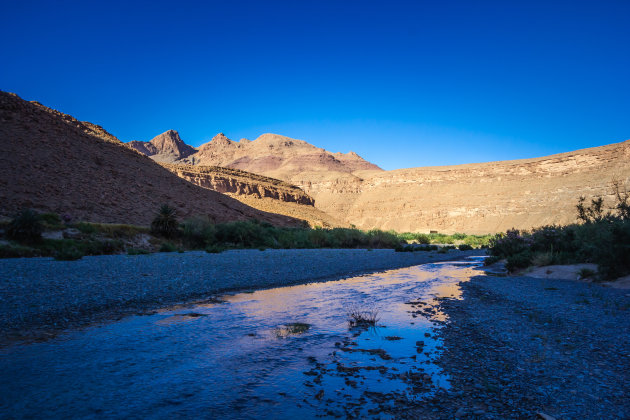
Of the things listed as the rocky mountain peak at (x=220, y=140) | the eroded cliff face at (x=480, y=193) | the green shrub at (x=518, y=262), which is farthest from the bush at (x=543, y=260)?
the rocky mountain peak at (x=220, y=140)

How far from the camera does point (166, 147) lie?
17975cm

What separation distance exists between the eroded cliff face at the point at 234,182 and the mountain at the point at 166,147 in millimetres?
98884

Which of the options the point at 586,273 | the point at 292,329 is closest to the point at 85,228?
the point at 292,329

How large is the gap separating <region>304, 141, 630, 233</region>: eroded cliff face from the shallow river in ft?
202

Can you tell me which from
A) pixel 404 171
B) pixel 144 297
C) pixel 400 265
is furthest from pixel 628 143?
pixel 144 297

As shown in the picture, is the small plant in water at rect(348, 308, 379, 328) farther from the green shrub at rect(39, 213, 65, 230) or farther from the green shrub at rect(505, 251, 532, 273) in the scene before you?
the green shrub at rect(39, 213, 65, 230)

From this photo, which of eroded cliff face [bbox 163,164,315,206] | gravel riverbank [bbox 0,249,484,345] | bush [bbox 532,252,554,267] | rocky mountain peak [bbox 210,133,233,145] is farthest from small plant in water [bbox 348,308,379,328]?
rocky mountain peak [bbox 210,133,233,145]

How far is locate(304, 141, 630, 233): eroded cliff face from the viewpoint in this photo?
6266 cm

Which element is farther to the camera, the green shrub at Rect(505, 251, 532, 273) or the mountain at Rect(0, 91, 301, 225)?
the mountain at Rect(0, 91, 301, 225)

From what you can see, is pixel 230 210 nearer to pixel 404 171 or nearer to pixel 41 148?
pixel 41 148

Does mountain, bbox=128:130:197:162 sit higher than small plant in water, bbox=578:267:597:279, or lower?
higher

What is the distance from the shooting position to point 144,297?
30.1ft

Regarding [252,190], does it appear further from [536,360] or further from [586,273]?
[536,360]

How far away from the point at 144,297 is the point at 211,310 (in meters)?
2.06
